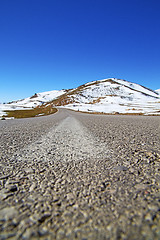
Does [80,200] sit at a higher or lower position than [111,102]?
lower

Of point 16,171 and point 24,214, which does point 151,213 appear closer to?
point 24,214

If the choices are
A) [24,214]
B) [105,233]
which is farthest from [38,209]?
[105,233]

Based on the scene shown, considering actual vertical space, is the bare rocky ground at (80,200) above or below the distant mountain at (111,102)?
below

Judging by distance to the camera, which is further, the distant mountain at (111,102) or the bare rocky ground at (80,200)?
the distant mountain at (111,102)

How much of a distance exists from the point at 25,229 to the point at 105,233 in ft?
2.88

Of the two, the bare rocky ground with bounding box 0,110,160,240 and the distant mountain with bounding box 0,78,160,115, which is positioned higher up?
the distant mountain with bounding box 0,78,160,115

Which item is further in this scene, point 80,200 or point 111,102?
point 111,102

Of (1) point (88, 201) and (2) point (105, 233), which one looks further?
(1) point (88, 201)

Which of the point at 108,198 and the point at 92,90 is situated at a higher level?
the point at 92,90

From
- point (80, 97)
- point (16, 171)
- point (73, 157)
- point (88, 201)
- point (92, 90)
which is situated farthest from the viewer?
point (92, 90)

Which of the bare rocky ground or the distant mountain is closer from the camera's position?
the bare rocky ground

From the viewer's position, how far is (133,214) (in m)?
1.46

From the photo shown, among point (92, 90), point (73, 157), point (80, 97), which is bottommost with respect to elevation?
point (73, 157)

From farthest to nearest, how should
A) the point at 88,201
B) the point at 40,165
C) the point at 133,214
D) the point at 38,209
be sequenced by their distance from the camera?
the point at 40,165, the point at 88,201, the point at 38,209, the point at 133,214
